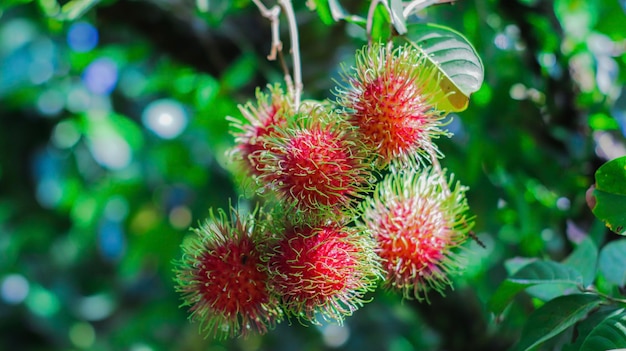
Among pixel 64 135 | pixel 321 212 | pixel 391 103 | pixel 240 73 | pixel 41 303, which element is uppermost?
pixel 391 103

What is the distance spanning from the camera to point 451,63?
929mm

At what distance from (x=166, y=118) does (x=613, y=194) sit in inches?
67.5

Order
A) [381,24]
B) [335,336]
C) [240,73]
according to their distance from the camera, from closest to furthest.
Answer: [381,24], [240,73], [335,336]

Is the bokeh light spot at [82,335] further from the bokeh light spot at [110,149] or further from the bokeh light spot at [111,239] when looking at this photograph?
the bokeh light spot at [110,149]

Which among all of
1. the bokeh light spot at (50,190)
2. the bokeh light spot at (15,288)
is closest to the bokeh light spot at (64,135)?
the bokeh light spot at (50,190)

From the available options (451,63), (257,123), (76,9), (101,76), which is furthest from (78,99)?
(451,63)

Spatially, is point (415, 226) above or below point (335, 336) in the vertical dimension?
above

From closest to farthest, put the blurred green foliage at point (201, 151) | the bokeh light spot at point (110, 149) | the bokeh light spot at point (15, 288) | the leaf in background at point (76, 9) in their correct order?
the leaf in background at point (76, 9), the blurred green foliage at point (201, 151), the bokeh light spot at point (110, 149), the bokeh light spot at point (15, 288)

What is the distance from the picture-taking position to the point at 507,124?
1579mm

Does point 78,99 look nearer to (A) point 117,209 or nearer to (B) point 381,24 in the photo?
(A) point 117,209

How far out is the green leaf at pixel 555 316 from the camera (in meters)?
0.92

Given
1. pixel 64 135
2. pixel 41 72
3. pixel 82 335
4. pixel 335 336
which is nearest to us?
pixel 41 72

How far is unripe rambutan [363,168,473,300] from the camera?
100cm

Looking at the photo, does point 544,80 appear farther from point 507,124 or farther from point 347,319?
point 347,319
